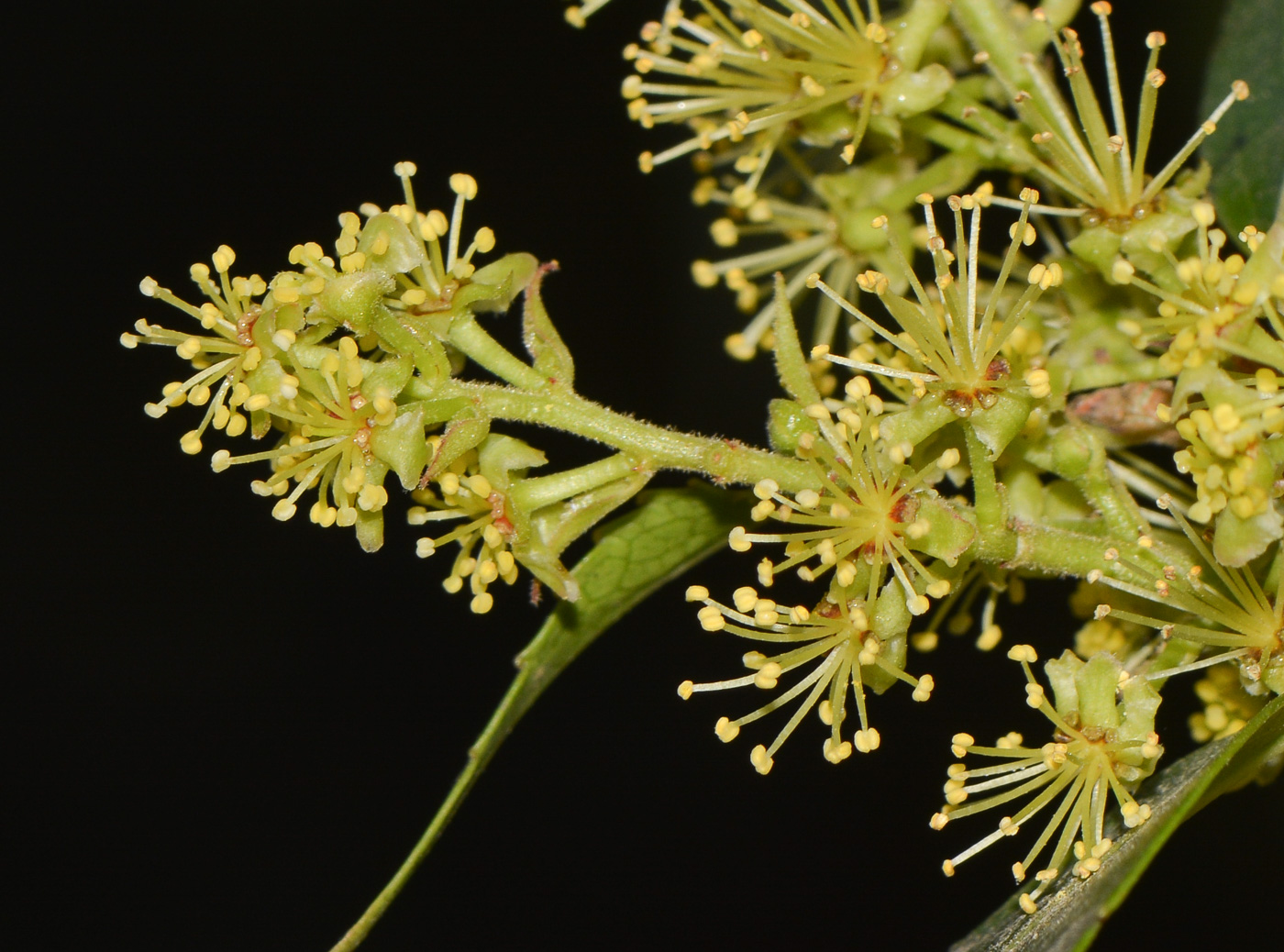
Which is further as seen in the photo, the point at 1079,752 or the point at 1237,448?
the point at 1079,752

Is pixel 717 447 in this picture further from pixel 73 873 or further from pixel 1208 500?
pixel 73 873

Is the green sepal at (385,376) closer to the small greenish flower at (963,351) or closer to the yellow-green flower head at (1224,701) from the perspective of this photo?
the small greenish flower at (963,351)

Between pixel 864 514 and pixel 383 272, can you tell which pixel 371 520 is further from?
pixel 864 514

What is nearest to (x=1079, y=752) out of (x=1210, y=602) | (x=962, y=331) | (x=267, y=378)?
(x=1210, y=602)

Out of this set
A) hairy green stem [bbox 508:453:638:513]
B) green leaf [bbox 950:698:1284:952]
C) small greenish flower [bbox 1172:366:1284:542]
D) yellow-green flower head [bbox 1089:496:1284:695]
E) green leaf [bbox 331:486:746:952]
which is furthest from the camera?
green leaf [bbox 331:486:746:952]

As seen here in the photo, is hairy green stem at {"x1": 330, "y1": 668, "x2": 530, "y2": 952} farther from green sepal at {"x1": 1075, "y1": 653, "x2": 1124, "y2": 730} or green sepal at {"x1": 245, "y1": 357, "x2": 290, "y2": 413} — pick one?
green sepal at {"x1": 1075, "y1": 653, "x2": 1124, "y2": 730}

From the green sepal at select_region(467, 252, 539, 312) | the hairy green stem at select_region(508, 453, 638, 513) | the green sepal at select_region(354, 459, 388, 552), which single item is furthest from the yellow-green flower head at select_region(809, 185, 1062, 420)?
the green sepal at select_region(354, 459, 388, 552)
